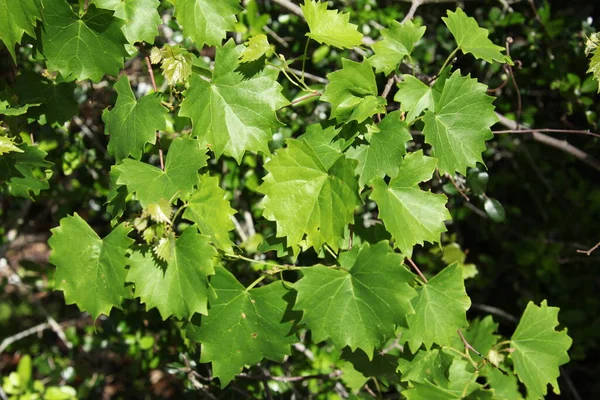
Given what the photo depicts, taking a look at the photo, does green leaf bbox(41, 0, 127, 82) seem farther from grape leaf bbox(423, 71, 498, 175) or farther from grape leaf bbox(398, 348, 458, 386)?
grape leaf bbox(398, 348, 458, 386)

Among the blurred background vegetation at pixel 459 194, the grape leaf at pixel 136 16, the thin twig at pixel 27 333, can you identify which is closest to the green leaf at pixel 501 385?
the blurred background vegetation at pixel 459 194

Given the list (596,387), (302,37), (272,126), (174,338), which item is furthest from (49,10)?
(596,387)

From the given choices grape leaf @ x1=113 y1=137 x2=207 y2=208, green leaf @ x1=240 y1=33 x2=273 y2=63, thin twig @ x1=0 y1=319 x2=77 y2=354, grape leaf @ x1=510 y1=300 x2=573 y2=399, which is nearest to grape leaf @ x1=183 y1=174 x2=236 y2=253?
grape leaf @ x1=113 y1=137 x2=207 y2=208

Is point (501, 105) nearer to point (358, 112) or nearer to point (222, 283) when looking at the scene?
point (358, 112)

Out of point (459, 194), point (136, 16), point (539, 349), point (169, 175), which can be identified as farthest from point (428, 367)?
point (136, 16)

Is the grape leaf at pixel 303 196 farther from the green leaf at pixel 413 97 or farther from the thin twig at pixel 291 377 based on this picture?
the thin twig at pixel 291 377

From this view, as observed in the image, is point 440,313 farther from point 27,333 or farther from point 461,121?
point 27,333
